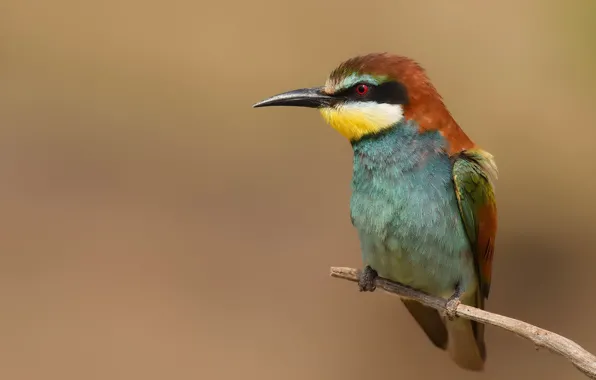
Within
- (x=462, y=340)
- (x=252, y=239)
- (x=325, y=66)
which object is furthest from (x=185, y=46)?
(x=462, y=340)

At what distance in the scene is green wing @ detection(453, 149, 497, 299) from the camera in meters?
1.61

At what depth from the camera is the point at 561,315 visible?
3061mm

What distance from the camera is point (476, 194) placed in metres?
1.63

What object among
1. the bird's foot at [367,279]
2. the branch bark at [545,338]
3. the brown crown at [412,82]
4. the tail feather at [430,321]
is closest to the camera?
the branch bark at [545,338]

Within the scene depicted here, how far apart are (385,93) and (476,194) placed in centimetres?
28

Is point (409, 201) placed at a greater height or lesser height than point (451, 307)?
greater

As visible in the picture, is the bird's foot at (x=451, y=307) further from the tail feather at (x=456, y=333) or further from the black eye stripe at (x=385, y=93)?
the black eye stripe at (x=385, y=93)

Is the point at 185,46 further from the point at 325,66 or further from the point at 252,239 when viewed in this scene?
the point at 252,239

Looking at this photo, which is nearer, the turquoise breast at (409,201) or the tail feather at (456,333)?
the turquoise breast at (409,201)

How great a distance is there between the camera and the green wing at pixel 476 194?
1.61 meters

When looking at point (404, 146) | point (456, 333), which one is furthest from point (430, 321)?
point (404, 146)

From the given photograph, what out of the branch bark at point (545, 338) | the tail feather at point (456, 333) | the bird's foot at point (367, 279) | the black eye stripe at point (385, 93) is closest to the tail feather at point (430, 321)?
the tail feather at point (456, 333)

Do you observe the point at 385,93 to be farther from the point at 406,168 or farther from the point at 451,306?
the point at 451,306

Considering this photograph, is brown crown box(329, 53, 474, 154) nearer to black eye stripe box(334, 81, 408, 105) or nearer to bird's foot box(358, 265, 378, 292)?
black eye stripe box(334, 81, 408, 105)
